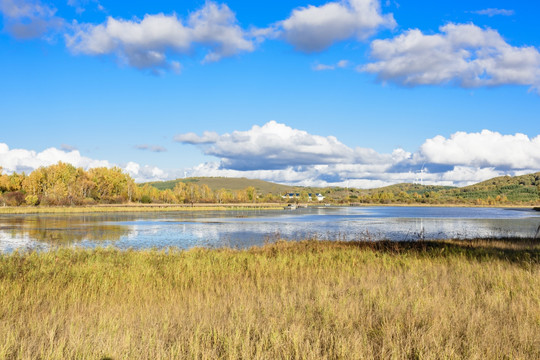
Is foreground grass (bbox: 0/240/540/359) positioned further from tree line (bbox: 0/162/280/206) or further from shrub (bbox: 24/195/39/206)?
shrub (bbox: 24/195/39/206)

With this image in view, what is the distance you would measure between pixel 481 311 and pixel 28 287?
39.1ft

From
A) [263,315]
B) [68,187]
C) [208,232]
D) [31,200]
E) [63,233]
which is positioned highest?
[68,187]

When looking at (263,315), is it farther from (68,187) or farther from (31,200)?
(68,187)

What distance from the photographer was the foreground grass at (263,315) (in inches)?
235

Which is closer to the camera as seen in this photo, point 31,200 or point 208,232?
point 208,232

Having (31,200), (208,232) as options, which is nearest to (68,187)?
(31,200)

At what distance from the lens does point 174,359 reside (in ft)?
18.9

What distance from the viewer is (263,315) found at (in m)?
7.93

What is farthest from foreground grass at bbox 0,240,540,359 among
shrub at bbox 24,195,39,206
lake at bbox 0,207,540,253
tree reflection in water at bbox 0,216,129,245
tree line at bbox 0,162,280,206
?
shrub at bbox 24,195,39,206

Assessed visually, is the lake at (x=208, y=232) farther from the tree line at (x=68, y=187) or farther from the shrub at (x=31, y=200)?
the tree line at (x=68, y=187)

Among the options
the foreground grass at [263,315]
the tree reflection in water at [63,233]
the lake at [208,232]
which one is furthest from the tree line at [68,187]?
the foreground grass at [263,315]

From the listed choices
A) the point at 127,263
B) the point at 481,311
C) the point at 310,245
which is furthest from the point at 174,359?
the point at 310,245

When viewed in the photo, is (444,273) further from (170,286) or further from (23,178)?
(23,178)

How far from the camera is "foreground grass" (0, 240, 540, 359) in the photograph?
5.98m
